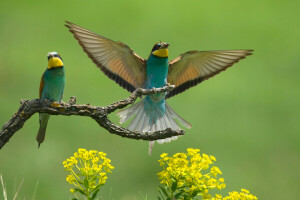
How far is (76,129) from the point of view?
5.81 meters

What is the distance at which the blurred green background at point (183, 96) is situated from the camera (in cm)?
534

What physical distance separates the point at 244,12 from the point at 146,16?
4.14 feet

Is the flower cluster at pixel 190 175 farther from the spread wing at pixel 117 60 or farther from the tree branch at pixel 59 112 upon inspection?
the spread wing at pixel 117 60

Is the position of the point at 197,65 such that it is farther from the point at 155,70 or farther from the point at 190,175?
the point at 190,175

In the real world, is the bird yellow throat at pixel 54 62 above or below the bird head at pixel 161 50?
below

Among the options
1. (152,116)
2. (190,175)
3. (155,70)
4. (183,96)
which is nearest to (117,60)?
(155,70)

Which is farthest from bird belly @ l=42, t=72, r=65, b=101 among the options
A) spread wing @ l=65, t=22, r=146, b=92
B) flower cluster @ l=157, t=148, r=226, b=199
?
flower cluster @ l=157, t=148, r=226, b=199

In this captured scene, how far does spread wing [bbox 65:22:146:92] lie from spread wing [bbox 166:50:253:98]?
206 mm

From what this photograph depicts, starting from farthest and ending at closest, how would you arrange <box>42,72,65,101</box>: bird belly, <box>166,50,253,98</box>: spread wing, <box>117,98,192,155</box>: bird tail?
<box>117,98,192,155</box>: bird tail, <box>166,50,253,98</box>: spread wing, <box>42,72,65,101</box>: bird belly

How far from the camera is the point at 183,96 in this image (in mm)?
6543

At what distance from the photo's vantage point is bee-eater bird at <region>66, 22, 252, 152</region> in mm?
3902

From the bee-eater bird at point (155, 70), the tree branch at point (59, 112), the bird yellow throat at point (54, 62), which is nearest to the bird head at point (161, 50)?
the bee-eater bird at point (155, 70)

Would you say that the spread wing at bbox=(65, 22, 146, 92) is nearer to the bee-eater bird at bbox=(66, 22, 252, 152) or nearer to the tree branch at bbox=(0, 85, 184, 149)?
the bee-eater bird at bbox=(66, 22, 252, 152)

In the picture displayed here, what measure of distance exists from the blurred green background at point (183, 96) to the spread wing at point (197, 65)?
0.76 m
